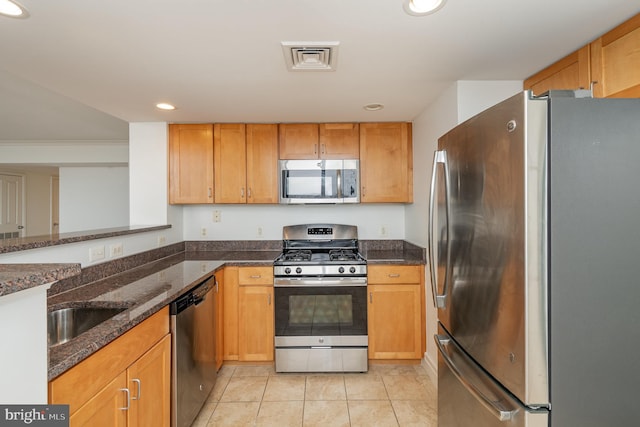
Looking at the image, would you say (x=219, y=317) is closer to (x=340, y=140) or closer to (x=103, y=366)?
(x=103, y=366)

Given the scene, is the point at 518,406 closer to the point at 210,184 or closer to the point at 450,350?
the point at 450,350

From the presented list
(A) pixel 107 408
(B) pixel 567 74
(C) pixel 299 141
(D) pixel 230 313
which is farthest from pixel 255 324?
(B) pixel 567 74

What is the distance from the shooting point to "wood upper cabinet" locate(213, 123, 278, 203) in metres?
3.12

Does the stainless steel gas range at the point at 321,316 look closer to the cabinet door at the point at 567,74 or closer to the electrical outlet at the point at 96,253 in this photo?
the electrical outlet at the point at 96,253

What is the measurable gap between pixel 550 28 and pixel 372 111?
4.56 feet

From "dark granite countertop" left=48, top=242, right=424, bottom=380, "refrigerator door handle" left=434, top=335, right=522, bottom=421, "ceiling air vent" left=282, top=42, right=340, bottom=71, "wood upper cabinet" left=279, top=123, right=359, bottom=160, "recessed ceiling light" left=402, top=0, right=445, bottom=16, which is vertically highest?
"ceiling air vent" left=282, top=42, right=340, bottom=71

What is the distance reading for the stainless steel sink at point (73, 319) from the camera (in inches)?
60.6

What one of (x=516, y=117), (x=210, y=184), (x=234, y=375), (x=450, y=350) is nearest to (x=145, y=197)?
(x=210, y=184)

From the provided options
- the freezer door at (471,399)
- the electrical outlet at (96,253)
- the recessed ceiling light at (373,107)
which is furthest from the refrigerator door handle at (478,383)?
the electrical outlet at (96,253)

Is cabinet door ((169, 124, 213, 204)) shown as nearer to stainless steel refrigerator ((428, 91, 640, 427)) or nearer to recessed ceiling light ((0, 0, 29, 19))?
recessed ceiling light ((0, 0, 29, 19))

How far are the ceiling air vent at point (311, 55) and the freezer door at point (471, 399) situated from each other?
1.59m

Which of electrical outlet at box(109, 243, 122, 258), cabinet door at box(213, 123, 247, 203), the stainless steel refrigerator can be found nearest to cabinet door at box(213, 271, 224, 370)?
electrical outlet at box(109, 243, 122, 258)

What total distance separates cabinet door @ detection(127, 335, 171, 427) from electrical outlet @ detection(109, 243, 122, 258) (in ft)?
3.03

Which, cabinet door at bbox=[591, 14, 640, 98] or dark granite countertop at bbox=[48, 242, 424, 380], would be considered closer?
dark granite countertop at bbox=[48, 242, 424, 380]
